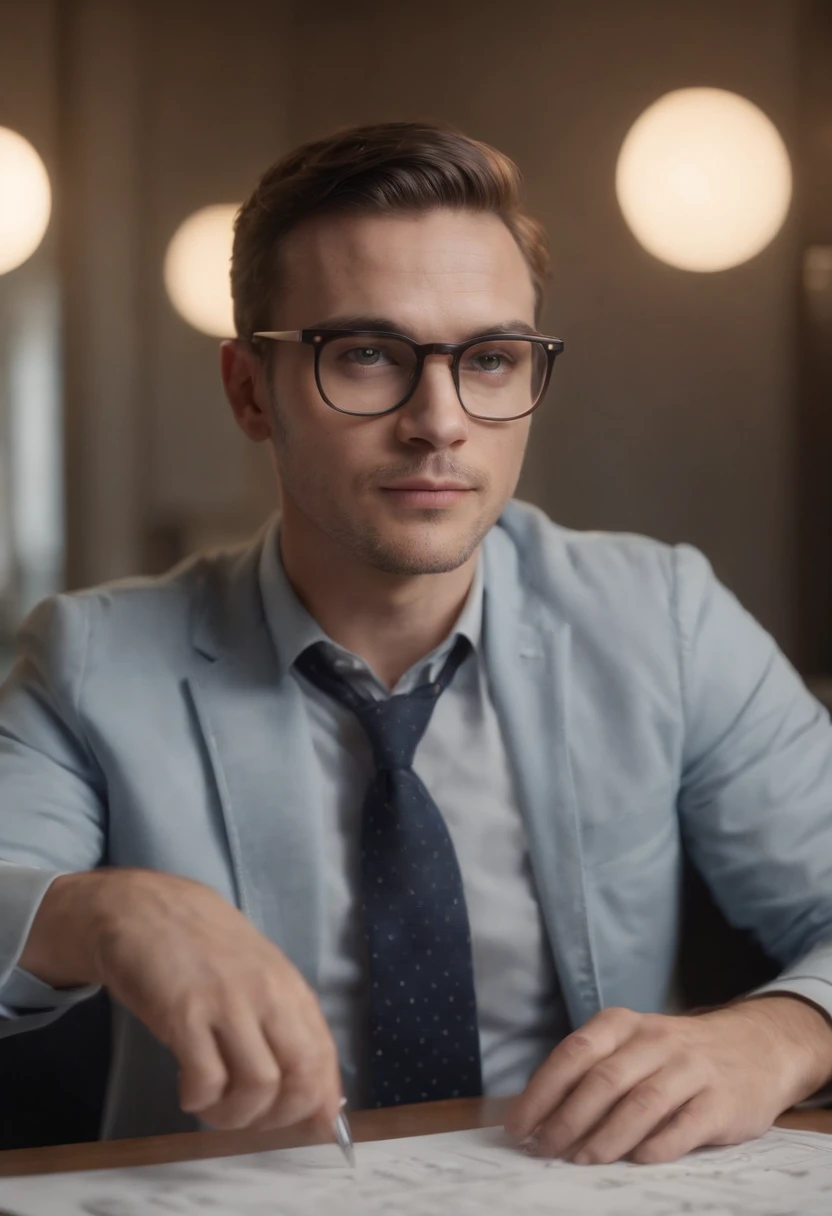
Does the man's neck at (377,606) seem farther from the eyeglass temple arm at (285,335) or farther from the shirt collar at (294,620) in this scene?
the eyeglass temple arm at (285,335)

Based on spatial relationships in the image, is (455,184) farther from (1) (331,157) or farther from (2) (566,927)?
(2) (566,927)

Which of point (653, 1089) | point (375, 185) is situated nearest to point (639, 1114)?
point (653, 1089)

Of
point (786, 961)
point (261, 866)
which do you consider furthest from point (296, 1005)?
point (786, 961)

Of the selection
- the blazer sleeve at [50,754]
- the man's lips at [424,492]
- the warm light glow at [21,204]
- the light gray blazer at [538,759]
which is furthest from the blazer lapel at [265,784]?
the warm light glow at [21,204]

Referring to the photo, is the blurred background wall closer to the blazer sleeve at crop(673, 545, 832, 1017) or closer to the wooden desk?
the blazer sleeve at crop(673, 545, 832, 1017)

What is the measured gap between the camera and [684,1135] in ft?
2.82

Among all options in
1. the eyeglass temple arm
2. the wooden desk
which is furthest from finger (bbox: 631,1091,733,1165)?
the eyeglass temple arm

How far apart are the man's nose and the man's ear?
27 centimetres

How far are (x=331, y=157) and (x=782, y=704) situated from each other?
0.75 m

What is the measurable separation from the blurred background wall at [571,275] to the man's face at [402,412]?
87 cm

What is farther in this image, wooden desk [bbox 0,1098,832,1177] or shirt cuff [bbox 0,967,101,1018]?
shirt cuff [bbox 0,967,101,1018]

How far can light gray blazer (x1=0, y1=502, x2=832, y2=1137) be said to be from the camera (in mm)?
1197

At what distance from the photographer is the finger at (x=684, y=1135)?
33.2 inches

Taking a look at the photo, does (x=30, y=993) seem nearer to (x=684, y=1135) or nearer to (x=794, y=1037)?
(x=684, y=1135)
